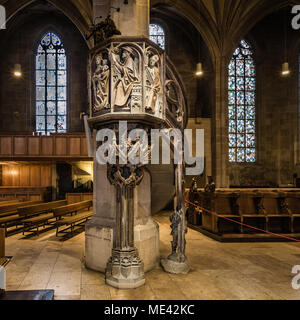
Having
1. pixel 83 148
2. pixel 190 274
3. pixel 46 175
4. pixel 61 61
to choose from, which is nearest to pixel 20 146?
pixel 46 175

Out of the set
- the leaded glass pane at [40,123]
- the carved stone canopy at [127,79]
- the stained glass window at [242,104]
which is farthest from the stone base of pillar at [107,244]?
the leaded glass pane at [40,123]

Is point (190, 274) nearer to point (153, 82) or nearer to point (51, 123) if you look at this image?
point (153, 82)

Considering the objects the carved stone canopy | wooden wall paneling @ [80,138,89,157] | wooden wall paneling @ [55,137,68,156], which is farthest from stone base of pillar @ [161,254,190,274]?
wooden wall paneling @ [55,137,68,156]

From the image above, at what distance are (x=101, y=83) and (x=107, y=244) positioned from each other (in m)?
2.53

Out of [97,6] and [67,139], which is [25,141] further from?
[97,6]

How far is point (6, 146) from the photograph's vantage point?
41.0ft

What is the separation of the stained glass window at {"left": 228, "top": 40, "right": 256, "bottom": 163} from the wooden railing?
32.7 feet

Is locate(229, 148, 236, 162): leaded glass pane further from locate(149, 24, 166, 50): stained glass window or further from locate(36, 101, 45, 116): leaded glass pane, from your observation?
locate(36, 101, 45, 116): leaded glass pane

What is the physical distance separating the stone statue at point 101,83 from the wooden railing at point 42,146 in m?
9.06

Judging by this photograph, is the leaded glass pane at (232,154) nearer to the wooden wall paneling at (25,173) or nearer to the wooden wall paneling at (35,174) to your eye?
the wooden wall paneling at (35,174)

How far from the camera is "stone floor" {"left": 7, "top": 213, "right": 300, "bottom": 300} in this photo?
3.44m

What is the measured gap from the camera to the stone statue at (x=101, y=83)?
382 cm

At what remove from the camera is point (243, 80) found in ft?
57.6
